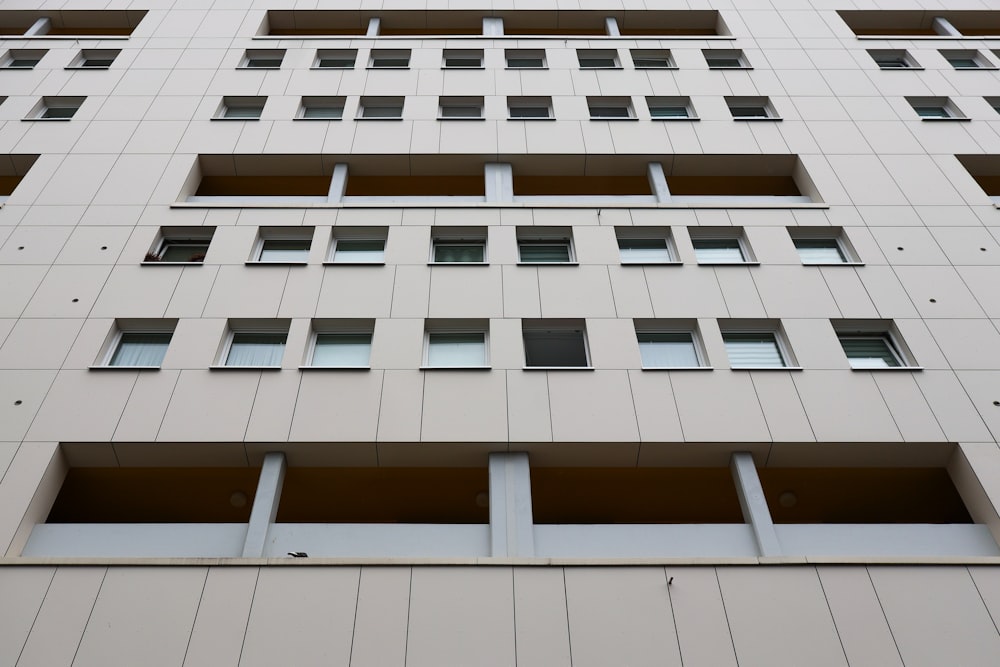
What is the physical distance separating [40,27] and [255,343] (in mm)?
19131

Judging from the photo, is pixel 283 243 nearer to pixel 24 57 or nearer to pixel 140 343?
pixel 140 343

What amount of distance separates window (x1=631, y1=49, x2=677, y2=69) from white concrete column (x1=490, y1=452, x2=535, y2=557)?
15.4 metres

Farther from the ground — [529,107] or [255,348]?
[529,107]

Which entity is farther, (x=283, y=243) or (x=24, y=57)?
(x=24, y=57)

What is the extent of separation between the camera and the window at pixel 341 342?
1334cm

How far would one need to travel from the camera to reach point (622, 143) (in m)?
18.0

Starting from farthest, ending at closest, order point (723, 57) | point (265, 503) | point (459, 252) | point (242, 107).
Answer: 1. point (723, 57)
2. point (242, 107)
3. point (459, 252)
4. point (265, 503)

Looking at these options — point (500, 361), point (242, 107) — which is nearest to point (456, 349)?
point (500, 361)

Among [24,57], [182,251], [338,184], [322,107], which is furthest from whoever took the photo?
[24,57]

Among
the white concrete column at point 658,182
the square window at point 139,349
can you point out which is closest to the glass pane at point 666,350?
the white concrete column at point 658,182

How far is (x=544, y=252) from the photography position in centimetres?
1578

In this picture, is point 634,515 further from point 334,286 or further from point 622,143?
point 622,143

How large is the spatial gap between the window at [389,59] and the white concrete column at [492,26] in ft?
11.5

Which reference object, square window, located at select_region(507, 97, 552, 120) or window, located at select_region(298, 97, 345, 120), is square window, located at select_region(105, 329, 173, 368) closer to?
window, located at select_region(298, 97, 345, 120)
